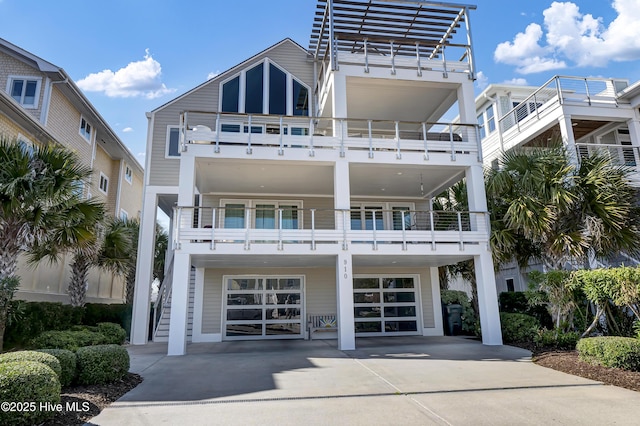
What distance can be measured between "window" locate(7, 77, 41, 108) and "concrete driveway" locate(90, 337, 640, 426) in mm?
11957

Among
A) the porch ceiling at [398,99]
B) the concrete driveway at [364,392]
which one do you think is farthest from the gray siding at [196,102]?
the concrete driveway at [364,392]

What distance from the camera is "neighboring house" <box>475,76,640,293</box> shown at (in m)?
14.2

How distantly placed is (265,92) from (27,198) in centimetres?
997

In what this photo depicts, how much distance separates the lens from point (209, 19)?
1345 centimetres

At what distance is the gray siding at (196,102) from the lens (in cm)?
1491

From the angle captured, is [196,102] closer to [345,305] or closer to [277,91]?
[277,91]

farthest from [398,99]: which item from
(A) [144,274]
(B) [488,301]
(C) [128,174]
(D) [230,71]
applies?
(C) [128,174]

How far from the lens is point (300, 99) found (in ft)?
53.6

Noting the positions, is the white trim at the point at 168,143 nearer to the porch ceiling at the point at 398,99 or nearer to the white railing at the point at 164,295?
the white railing at the point at 164,295

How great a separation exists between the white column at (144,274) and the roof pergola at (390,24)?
29.5 ft

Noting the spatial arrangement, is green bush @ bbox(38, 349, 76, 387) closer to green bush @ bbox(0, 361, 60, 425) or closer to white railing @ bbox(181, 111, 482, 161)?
green bush @ bbox(0, 361, 60, 425)

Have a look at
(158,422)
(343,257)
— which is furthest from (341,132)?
(158,422)

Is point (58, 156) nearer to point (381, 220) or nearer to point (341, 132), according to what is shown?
point (341, 132)

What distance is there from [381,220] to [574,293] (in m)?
7.09
